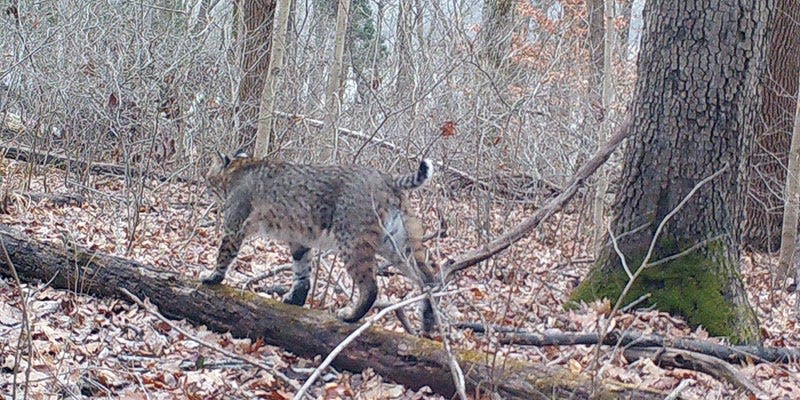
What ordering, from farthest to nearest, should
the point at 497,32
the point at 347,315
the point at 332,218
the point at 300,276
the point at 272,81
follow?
the point at 497,32, the point at 272,81, the point at 300,276, the point at 332,218, the point at 347,315

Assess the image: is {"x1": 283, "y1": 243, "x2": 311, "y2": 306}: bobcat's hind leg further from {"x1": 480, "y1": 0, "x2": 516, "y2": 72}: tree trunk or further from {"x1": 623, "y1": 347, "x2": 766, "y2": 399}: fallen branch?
{"x1": 480, "y1": 0, "x2": 516, "y2": 72}: tree trunk

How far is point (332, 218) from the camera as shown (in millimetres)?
6648

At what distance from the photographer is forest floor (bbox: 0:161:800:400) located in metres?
5.51

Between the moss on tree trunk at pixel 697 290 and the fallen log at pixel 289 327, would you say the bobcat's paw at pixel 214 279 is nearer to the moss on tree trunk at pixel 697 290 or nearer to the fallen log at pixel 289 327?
the fallen log at pixel 289 327

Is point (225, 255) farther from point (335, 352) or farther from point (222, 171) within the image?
point (335, 352)

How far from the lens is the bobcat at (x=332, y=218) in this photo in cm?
641

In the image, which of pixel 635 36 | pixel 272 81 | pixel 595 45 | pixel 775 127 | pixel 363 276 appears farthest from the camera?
pixel 635 36

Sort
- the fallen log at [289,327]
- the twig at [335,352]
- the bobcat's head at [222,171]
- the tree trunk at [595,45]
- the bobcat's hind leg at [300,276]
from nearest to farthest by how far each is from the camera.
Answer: the twig at [335,352], the fallen log at [289,327], the bobcat's hind leg at [300,276], the bobcat's head at [222,171], the tree trunk at [595,45]

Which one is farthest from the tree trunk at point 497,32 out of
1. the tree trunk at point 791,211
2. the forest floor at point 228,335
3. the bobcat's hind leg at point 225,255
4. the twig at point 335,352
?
the twig at point 335,352

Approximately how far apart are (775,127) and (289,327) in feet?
29.1

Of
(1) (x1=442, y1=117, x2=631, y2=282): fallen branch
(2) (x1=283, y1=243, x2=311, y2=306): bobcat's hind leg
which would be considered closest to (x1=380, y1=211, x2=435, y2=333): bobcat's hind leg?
(1) (x1=442, y1=117, x2=631, y2=282): fallen branch

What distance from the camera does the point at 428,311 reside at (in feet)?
21.2

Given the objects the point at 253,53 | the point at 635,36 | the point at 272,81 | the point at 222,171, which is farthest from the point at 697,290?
the point at 635,36

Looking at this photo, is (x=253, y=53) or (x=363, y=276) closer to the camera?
(x=363, y=276)
